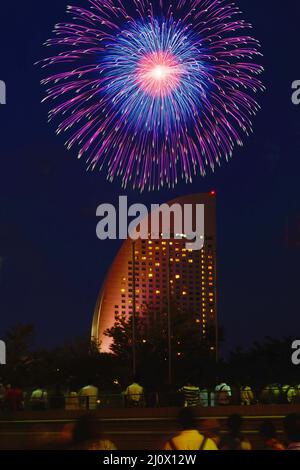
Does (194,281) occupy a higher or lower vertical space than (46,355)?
higher

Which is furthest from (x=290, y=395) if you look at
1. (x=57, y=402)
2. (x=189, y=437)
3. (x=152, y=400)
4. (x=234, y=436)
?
(x=189, y=437)

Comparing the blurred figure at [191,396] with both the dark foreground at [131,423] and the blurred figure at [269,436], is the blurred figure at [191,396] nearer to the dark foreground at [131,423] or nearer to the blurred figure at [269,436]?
the dark foreground at [131,423]

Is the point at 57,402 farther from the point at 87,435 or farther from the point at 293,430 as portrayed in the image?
the point at 87,435

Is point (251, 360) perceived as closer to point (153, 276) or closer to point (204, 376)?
point (204, 376)

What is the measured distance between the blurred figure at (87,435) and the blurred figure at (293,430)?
204 centimetres

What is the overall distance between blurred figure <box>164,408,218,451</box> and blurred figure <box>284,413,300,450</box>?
2.66 ft

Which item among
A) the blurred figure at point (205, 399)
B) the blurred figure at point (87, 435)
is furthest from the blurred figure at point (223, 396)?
the blurred figure at point (87, 435)

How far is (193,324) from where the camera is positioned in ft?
217

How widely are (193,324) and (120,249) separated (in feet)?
117

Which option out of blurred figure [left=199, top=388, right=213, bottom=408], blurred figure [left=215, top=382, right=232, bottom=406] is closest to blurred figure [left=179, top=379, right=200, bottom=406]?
blurred figure [left=199, top=388, right=213, bottom=408]

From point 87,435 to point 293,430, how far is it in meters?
2.26

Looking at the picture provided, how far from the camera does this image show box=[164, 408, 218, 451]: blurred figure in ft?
25.7

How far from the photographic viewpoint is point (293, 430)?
824 cm
